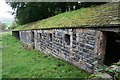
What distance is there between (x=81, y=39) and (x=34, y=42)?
946 centimetres

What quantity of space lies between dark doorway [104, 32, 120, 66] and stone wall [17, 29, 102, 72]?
1.64ft

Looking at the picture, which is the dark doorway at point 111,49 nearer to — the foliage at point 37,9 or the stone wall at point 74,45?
the stone wall at point 74,45

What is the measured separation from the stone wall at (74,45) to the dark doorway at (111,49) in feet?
1.64

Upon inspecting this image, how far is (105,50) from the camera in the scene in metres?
8.00

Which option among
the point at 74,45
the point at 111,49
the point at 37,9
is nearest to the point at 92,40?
the point at 111,49

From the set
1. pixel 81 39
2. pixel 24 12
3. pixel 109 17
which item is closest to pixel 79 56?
pixel 81 39

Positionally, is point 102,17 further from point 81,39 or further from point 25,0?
point 25,0

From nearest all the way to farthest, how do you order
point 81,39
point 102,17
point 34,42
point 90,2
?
1. point 102,17
2. point 81,39
3. point 90,2
4. point 34,42

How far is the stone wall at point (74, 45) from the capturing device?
840 cm

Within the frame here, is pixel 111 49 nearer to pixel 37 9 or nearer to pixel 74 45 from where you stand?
pixel 74 45

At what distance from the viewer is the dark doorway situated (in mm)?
8234

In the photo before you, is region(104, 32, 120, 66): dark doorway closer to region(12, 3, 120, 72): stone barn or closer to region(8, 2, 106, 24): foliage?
region(12, 3, 120, 72): stone barn

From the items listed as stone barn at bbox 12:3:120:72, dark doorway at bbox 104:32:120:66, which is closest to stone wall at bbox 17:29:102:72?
stone barn at bbox 12:3:120:72

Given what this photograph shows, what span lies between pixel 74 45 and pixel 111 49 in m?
2.17
